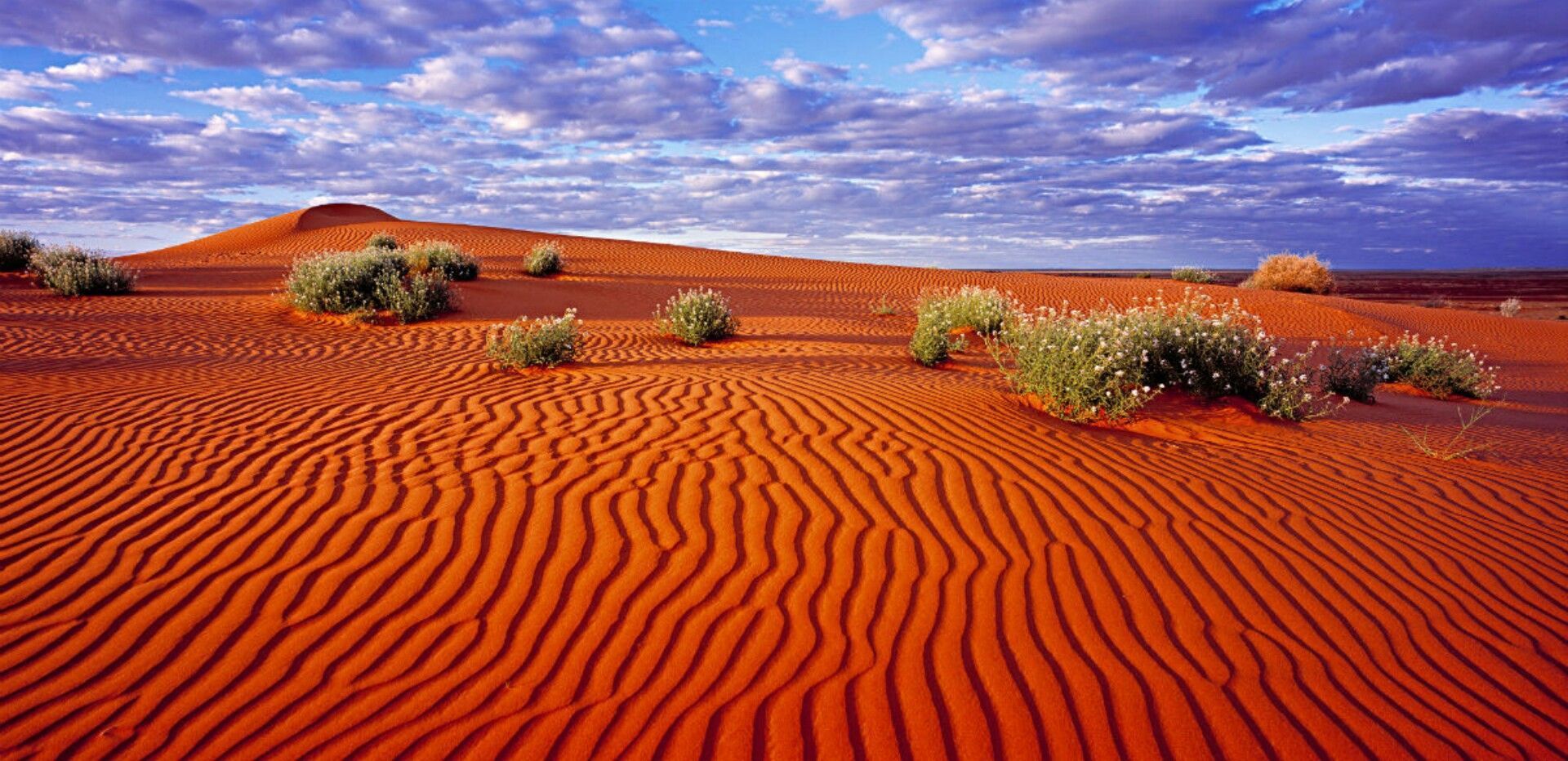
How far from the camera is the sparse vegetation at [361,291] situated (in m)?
13.6

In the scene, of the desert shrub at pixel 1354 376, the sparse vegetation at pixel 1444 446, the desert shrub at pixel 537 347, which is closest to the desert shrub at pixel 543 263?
the desert shrub at pixel 537 347

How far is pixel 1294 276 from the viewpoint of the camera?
29703mm

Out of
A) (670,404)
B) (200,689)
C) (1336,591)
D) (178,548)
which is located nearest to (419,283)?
(670,404)

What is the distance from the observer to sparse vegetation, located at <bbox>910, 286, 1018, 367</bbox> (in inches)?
390

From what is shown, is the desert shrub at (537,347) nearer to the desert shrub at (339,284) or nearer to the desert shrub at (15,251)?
the desert shrub at (339,284)

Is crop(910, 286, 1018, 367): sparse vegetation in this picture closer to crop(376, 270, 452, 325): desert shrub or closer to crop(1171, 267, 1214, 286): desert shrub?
crop(376, 270, 452, 325): desert shrub

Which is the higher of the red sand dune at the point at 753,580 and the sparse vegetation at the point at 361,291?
the sparse vegetation at the point at 361,291

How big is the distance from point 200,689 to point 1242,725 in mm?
3542

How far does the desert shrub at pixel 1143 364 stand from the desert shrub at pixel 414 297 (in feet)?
33.2

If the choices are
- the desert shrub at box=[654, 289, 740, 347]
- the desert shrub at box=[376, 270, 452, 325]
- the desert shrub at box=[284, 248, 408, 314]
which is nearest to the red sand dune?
the desert shrub at box=[654, 289, 740, 347]

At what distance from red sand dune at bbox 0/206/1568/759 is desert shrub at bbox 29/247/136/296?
34.2 ft

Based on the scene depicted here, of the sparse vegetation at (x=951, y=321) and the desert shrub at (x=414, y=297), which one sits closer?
the sparse vegetation at (x=951, y=321)

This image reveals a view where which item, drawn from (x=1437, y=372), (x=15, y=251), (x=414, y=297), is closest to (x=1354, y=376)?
(x=1437, y=372)

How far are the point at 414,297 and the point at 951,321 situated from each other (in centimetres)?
894
